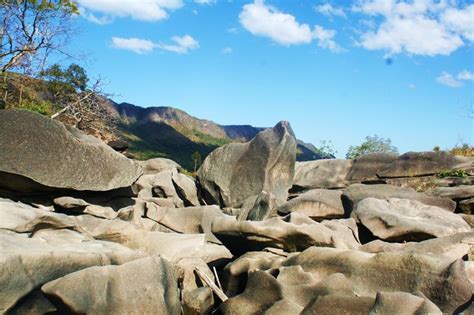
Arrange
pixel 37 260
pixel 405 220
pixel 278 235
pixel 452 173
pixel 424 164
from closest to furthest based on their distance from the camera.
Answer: pixel 37 260 → pixel 278 235 → pixel 405 220 → pixel 452 173 → pixel 424 164

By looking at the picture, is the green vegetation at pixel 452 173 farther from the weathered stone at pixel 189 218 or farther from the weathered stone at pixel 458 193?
the weathered stone at pixel 189 218

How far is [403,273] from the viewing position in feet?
22.0

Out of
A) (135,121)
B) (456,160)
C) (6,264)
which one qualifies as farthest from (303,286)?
(135,121)

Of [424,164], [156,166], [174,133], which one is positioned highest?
[174,133]

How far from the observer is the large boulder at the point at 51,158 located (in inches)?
467

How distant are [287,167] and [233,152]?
1809 mm

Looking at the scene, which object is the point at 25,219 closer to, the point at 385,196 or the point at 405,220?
the point at 405,220

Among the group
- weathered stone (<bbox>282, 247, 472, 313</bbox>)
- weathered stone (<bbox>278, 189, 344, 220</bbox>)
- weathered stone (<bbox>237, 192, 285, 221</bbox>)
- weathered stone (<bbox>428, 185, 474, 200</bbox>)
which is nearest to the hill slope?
weathered stone (<bbox>428, 185, 474, 200</bbox>)

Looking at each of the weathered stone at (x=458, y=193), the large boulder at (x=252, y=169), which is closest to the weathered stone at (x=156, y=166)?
the large boulder at (x=252, y=169)

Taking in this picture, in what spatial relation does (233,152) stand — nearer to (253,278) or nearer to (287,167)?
(287,167)

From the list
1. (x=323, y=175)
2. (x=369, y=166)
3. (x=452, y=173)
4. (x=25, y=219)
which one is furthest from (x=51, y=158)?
(x=452, y=173)

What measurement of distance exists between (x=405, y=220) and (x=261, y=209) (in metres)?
3.52

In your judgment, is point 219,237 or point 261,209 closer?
point 219,237

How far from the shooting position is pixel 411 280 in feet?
21.6
